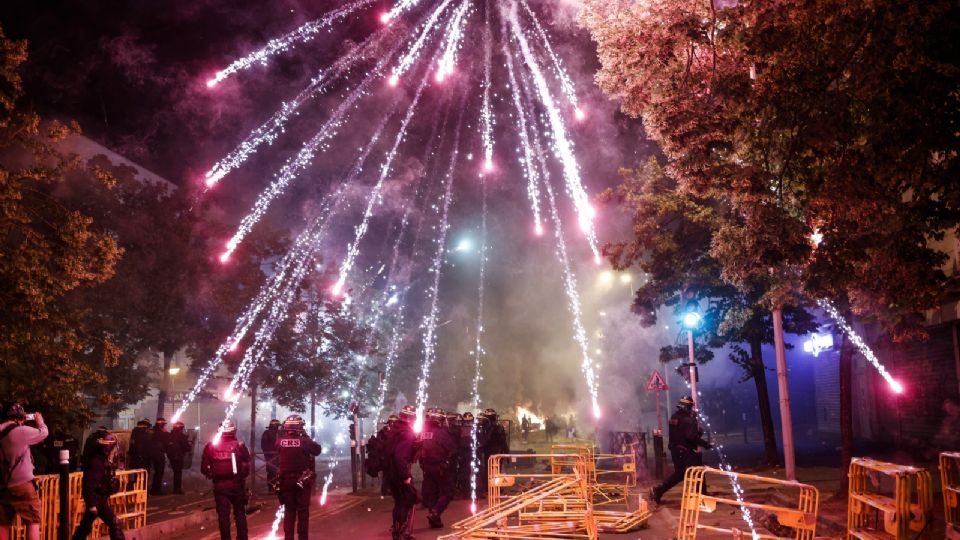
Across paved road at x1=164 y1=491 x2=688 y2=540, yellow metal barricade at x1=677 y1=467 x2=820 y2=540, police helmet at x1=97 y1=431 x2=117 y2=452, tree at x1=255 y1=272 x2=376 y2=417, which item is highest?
tree at x1=255 y1=272 x2=376 y2=417

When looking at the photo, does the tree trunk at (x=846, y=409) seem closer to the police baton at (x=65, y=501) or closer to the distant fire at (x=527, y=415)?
the police baton at (x=65, y=501)

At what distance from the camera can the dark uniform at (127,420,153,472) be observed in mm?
18719

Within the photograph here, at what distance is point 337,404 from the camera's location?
32312 mm

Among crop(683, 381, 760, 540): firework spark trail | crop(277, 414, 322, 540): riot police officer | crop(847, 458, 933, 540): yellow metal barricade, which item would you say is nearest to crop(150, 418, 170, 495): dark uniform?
crop(277, 414, 322, 540): riot police officer

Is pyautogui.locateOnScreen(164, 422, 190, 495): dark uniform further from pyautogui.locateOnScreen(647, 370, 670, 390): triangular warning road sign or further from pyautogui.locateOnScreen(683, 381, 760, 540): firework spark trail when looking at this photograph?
pyautogui.locateOnScreen(683, 381, 760, 540): firework spark trail

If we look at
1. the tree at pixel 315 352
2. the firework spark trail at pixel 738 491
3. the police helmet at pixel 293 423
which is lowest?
the firework spark trail at pixel 738 491

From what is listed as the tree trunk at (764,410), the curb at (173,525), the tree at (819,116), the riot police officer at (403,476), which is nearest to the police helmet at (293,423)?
the riot police officer at (403,476)

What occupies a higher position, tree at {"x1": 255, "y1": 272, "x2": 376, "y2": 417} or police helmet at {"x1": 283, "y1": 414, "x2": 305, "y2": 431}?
tree at {"x1": 255, "y1": 272, "x2": 376, "y2": 417}

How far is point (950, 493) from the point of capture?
6.50 metres

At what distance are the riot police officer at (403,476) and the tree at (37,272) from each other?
590 centimetres

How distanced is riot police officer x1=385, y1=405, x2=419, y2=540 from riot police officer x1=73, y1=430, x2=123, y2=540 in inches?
156

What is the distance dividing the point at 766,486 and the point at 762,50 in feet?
36.0

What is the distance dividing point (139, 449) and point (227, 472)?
32.5 feet

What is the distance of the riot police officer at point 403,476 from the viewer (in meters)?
→ 11.3
